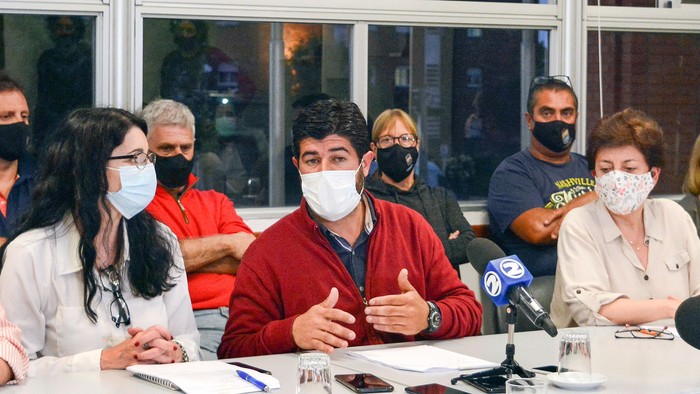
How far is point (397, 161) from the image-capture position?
14.9 feet

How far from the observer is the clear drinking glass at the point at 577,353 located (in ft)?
7.72

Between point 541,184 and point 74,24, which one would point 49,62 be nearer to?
point 74,24

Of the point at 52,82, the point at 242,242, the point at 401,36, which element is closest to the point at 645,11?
the point at 401,36

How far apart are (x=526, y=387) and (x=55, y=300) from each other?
1.42 metres

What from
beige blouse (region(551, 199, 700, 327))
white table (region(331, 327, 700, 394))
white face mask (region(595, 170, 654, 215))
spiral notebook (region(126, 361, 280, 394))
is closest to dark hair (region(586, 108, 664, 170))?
white face mask (region(595, 170, 654, 215))

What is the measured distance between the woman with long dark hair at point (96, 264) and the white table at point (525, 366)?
8.6 inches

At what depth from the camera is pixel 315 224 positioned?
2.90 meters

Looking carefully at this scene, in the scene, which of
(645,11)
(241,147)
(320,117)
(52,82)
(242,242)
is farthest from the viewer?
(645,11)

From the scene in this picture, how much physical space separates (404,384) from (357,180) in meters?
0.82

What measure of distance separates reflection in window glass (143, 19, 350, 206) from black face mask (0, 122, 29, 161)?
32.7 inches

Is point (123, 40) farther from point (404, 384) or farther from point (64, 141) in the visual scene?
point (404, 384)

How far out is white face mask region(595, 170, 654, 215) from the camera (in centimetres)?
341

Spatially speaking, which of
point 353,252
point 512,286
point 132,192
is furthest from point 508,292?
point 132,192

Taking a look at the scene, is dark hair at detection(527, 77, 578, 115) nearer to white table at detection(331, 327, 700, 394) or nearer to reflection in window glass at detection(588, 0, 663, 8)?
reflection in window glass at detection(588, 0, 663, 8)
